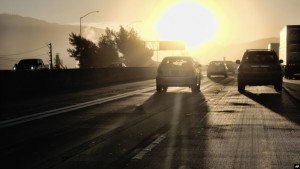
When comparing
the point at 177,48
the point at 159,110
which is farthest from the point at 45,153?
the point at 177,48

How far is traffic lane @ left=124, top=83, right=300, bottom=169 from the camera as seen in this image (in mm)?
7414

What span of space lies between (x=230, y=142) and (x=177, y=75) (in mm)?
15642

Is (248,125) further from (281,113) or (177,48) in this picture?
(177,48)

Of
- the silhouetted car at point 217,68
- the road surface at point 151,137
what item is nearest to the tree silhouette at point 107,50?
the silhouetted car at point 217,68

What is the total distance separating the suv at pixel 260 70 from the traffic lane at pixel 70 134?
33.4ft

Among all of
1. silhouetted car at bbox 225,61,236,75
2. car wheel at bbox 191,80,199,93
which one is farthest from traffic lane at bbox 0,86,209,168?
silhouetted car at bbox 225,61,236,75

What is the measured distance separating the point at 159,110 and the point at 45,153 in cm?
737

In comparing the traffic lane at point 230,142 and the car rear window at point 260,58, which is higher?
the car rear window at point 260,58

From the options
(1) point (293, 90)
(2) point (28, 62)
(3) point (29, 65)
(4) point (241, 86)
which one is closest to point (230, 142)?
(4) point (241, 86)

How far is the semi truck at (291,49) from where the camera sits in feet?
136

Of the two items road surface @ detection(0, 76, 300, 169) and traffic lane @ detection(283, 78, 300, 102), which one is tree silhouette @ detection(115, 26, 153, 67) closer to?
traffic lane @ detection(283, 78, 300, 102)

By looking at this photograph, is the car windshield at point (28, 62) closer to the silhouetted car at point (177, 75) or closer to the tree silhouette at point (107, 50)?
the silhouetted car at point (177, 75)

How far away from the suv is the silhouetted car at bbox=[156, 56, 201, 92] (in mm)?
2258

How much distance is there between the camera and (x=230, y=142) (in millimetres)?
9281
